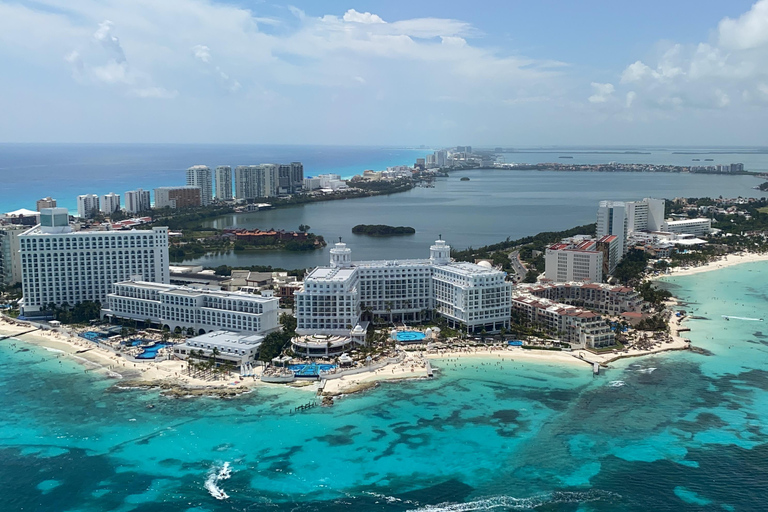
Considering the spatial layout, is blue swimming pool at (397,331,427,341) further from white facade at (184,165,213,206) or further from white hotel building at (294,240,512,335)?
white facade at (184,165,213,206)

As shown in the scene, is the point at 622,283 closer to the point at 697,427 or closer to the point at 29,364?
the point at 697,427

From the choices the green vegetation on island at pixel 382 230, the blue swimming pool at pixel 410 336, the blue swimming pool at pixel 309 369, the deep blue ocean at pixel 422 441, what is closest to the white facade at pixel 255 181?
the green vegetation on island at pixel 382 230

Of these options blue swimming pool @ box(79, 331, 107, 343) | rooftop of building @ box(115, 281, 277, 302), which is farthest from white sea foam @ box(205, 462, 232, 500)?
blue swimming pool @ box(79, 331, 107, 343)

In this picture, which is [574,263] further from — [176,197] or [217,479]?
[176,197]

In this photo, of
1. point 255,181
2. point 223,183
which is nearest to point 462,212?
point 255,181

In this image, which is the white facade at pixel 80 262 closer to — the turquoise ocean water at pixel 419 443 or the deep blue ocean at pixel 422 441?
the deep blue ocean at pixel 422 441

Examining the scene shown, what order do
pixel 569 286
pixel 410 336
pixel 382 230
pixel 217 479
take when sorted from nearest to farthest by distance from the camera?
pixel 217 479
pixel 410 336
pixel 569 286
pixel 382 230
